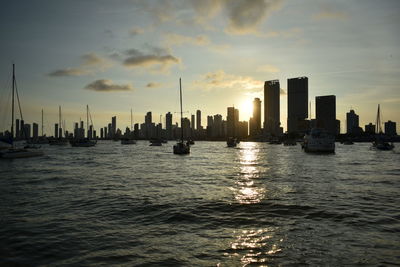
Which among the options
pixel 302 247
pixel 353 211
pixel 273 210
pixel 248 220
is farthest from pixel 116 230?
pixel 353 211

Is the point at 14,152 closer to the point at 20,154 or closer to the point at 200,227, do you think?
the point at 20,154

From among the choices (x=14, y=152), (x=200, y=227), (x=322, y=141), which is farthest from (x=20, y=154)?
(x=322, y=141)

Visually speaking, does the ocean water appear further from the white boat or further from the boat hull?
the white boat

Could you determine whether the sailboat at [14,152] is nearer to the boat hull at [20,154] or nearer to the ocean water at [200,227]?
the boat hull at [20,154]

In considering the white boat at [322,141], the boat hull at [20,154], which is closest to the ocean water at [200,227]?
the boat hull at [20,154]

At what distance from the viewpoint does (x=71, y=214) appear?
17.9m

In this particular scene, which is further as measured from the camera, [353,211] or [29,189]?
[29,189]

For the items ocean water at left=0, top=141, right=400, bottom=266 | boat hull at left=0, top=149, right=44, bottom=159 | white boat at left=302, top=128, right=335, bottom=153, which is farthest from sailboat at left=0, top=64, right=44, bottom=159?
white boat at left=302, top=128, right=335, bottom=153

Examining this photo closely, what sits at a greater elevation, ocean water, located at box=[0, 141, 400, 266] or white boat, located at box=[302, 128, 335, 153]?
white boat, located at box=[302, 128, 335, 153]

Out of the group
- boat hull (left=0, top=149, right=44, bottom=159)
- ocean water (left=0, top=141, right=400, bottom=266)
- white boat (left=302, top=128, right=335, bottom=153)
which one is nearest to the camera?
ocean water (left=0, top=141, right=400, bottom=266)

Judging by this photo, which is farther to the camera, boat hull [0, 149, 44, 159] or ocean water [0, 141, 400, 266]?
boat hull [0, 149, 44, 159]

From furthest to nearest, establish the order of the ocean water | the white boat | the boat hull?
the white boat < the boat hull < the ocean water

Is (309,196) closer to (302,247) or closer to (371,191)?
(371,191)

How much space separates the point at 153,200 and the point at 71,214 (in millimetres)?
5848
